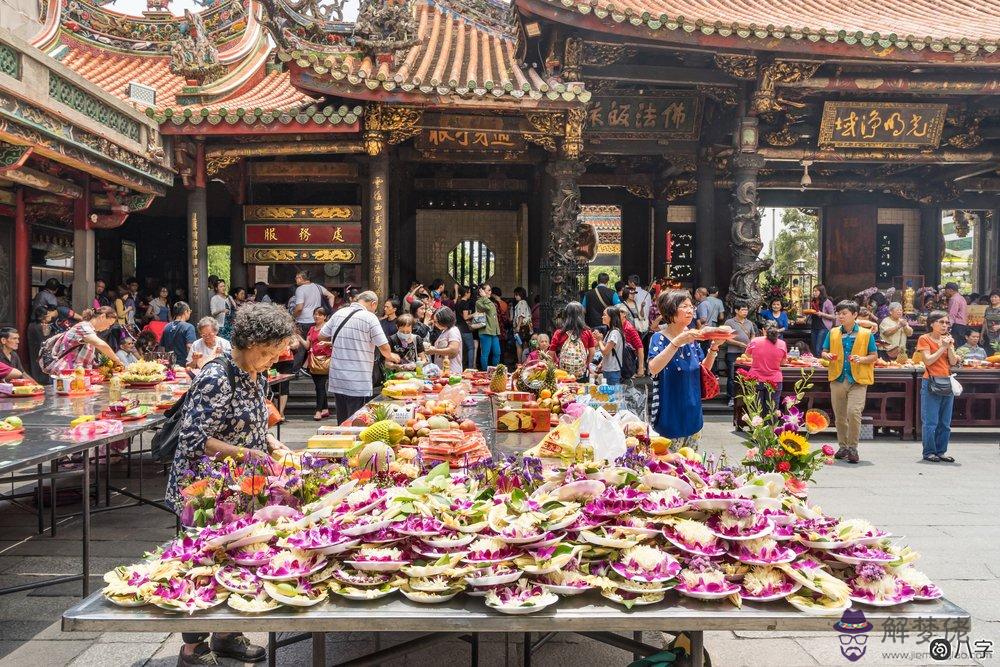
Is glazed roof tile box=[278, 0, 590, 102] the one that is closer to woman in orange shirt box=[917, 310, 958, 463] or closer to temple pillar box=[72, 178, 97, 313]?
temple pillar box=[72, 178, 97, 313]

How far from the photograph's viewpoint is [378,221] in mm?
10828

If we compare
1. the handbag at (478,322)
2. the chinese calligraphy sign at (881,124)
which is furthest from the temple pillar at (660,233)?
the handbag at (478,322)

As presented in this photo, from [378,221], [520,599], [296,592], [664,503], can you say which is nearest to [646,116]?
[378,221]

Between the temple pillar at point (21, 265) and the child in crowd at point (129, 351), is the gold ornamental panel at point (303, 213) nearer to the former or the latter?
the temple pillar at point (21, 265)

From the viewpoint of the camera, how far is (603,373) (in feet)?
28.0

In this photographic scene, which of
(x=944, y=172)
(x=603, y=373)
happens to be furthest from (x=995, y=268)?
(x=603, y=373)

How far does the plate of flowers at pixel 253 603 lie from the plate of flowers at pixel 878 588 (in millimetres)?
1674

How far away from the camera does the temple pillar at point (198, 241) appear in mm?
11352

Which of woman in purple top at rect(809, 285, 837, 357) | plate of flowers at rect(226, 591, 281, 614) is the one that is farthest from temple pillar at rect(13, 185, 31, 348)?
woman in purple top at rect(809, 285, 837, 357)

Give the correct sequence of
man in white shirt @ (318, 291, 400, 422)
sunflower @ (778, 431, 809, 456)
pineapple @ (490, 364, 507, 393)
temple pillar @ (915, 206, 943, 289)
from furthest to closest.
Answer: temple pillar @ (915, 206, 943, 289) < man in white shirt @ (318, 291, 400, 422) < pineapple @ (490, 364, 507, 393) < sunflower @ (778, 431, 809, 456)

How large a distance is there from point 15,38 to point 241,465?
20.5 ft

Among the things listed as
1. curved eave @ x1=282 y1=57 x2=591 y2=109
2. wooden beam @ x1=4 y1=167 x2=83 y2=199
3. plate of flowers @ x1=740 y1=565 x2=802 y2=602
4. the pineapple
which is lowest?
plate of flowers @ x1=740 y1=565 x2=802 y2=602

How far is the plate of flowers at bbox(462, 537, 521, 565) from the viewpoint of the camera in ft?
7.45

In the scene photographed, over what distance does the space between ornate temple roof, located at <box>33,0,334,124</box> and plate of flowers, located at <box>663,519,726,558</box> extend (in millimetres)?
10043
